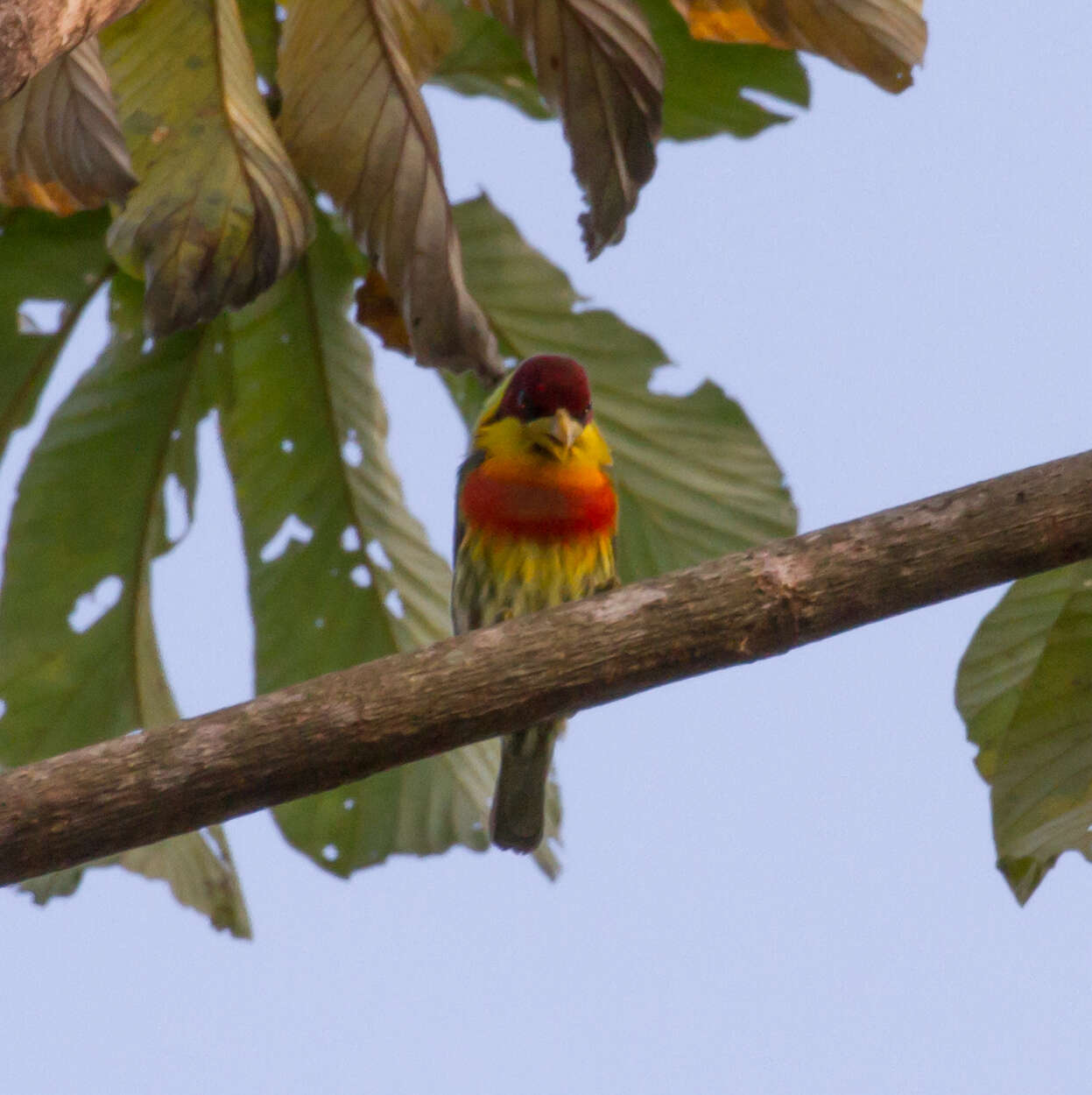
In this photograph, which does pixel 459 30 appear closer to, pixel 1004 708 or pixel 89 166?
pixel 89 166

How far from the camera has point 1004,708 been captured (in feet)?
9.40

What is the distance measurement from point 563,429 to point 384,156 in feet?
2.18

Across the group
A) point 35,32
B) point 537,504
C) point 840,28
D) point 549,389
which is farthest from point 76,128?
point 840,28

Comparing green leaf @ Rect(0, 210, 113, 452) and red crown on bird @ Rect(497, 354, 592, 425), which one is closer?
red crown on bird @ Rect(497, 354, 592, 425)

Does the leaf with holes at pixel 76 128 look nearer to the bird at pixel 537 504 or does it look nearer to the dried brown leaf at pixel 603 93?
the dried brown leaf at pixel 603 93

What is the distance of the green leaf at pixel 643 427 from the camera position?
3594 millimetres

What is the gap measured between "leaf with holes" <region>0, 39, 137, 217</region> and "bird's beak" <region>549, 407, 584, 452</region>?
1021mm

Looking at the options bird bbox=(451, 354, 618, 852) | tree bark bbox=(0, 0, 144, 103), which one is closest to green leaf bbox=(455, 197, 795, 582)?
bird bbox=(451, 354, 618, 852)

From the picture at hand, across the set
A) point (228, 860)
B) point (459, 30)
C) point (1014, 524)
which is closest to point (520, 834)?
point (228, 860)

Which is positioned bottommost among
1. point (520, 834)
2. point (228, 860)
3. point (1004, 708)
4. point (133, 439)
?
point (1004, 708)

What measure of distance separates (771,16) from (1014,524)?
128 cm

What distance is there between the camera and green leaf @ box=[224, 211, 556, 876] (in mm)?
3758

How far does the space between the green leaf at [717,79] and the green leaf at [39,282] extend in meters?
1.50

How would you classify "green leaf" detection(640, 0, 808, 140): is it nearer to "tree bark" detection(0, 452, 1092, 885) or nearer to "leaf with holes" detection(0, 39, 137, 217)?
"leaf with holes" detection(0, 39, 137, 217)
